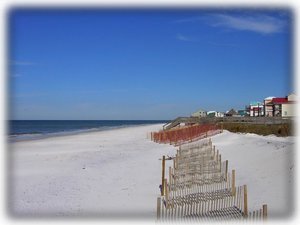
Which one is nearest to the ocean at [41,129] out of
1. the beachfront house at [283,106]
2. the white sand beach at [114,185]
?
the white sand beach at [114,185]

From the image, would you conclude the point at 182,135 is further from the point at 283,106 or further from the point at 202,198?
the point at 283,106

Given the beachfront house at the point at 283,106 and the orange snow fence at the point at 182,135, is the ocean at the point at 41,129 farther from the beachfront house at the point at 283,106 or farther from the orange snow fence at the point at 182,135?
the beachfront house at the point at 283,106

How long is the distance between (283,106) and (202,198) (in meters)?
51.1

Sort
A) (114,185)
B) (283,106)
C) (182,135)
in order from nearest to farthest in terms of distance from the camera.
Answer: (114,185) → (182,135) → (283,106)

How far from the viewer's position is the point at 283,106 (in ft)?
189

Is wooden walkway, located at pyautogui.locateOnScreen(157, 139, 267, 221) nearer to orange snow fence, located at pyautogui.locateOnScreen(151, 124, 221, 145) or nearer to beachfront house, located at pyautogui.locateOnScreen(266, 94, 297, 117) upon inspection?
orange snow fence, located at pyautogui.locateOnScreen(151, 124, 221, 145)

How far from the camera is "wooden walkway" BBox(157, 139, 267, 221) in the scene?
8930 mm

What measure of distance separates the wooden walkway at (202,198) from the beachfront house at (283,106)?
142 feet

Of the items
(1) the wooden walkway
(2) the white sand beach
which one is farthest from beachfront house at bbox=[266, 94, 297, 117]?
(1) the wooden walkway

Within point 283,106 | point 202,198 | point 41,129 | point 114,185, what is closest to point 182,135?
point 114,185

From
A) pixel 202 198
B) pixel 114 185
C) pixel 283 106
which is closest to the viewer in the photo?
pixel 202 198

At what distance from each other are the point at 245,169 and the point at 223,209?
6402 mm

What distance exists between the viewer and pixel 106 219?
951 cm

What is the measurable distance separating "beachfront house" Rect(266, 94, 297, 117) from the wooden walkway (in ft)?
142
